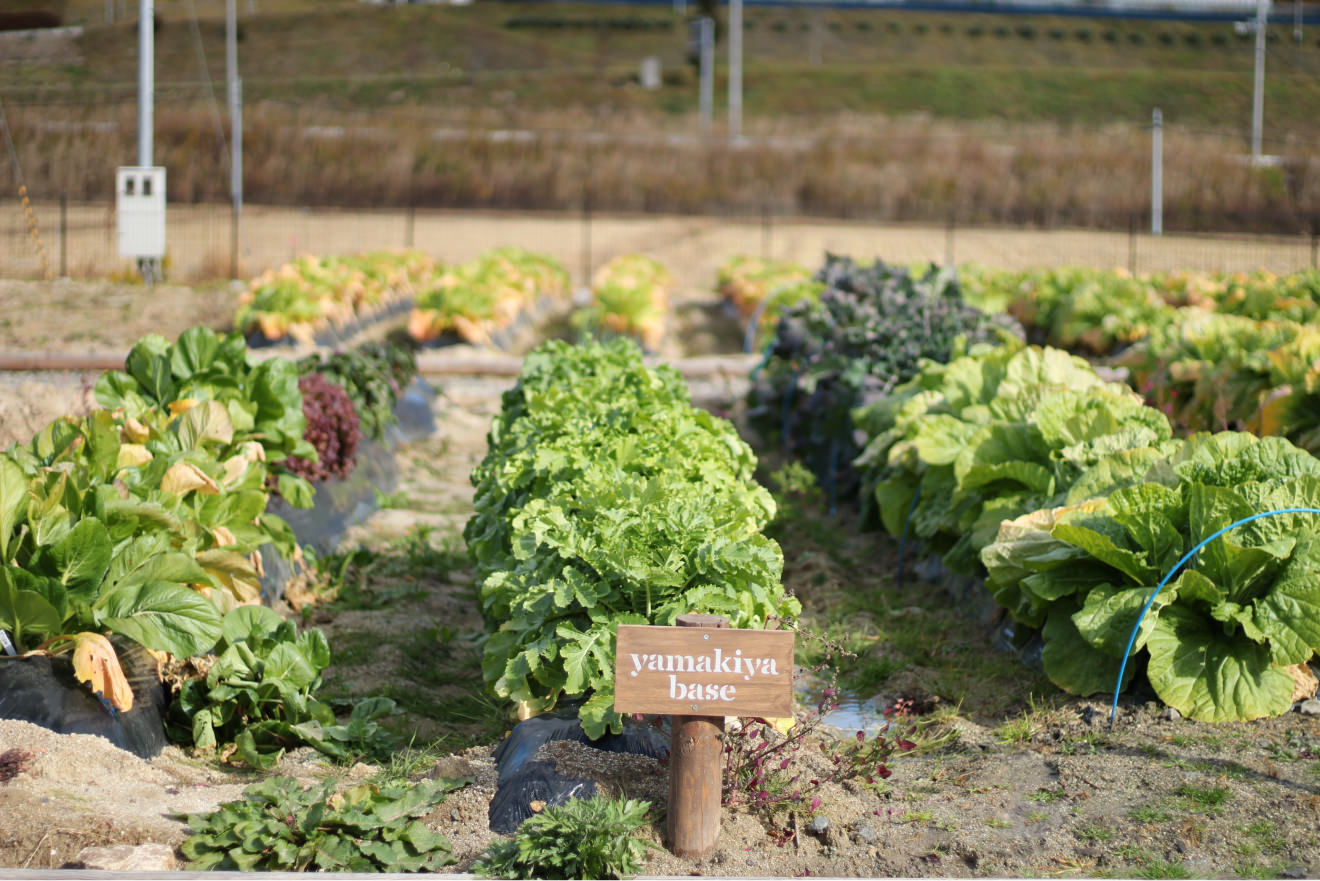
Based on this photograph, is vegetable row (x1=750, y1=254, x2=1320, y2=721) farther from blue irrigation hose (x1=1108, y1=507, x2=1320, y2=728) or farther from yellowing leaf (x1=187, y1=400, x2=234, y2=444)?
yellowing leaf (x1=187, y1=400, x2=234, y2=444)

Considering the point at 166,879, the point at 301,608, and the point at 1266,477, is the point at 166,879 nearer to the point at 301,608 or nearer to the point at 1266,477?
the point at 301,608

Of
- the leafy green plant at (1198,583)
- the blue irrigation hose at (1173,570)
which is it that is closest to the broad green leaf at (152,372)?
the leafy green plant at (1198,583)

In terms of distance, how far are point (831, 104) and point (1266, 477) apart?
52140 millimetres

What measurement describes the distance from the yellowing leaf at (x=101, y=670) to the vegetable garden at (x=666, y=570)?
11 millimetres

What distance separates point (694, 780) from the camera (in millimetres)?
3143

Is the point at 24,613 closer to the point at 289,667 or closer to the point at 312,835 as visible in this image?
the point at 289,667

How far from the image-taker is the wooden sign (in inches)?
122

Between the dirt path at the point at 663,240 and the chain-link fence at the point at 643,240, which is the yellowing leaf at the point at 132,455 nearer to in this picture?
the chain-link fence at the point at 643,240

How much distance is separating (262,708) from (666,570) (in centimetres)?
161

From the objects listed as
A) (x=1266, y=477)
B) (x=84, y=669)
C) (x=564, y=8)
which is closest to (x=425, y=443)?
(x=84, y=669)

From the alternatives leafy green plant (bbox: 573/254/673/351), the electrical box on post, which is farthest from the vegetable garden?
the electrical box on post

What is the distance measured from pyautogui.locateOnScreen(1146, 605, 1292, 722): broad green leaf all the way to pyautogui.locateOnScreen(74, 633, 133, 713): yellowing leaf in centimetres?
345

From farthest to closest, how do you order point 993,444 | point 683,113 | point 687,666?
point 683,113
point 993,444
point 687,666

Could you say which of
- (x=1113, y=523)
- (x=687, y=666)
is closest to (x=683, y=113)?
(x=1113, y=523)
